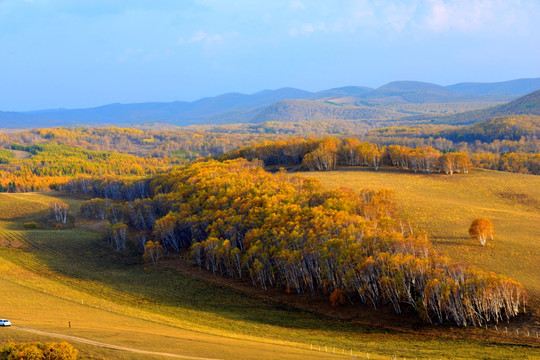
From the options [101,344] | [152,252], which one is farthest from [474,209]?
[101,344]

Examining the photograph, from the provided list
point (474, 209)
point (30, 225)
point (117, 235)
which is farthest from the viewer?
point (30, 225)

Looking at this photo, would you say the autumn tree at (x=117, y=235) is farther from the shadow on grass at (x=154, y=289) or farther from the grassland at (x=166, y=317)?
the grassland at (x=166, y=317)

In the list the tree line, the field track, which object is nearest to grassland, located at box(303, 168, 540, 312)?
the tree line

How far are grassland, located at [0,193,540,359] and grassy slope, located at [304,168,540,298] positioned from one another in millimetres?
5135

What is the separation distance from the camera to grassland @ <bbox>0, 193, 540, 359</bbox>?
39719mm

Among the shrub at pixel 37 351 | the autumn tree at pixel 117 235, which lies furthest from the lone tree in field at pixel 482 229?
the autumn tree at pixel 117 235

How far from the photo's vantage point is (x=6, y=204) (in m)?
136

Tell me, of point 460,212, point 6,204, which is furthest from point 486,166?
point 6,204

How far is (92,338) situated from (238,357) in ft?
45.9

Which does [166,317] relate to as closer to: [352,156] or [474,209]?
[474,209]

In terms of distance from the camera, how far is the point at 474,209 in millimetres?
83188

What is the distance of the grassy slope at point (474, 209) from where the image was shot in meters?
59.1

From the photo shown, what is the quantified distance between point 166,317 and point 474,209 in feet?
204

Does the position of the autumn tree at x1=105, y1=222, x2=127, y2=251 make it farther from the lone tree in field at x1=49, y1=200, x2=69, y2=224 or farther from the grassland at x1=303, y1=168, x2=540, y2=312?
the grassland at x1=303, y1=168, x2=540, y2=312
